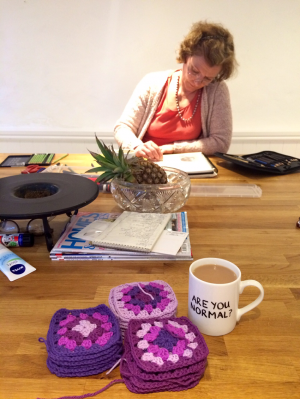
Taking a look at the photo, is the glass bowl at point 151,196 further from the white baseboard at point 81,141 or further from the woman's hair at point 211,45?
the white baseboard at point 81,141

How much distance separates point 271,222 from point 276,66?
1999mm

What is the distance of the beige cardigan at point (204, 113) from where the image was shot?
179cm

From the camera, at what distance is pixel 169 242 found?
83cm

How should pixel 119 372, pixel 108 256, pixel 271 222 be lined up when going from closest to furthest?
pixel 119 372 < pixel 108 256 < pixel 271 222

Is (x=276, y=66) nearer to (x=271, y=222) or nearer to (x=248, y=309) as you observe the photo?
(x=271, y=222)

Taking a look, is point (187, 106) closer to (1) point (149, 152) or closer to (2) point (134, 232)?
(1) point (149, 152)

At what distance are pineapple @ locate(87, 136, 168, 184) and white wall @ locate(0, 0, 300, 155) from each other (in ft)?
5.80

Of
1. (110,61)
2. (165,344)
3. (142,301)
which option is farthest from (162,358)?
(110,61)

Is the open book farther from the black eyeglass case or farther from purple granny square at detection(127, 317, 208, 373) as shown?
purple granny square at detection(127, 317, 208, 373)

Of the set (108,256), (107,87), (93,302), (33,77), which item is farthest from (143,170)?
(33,77)

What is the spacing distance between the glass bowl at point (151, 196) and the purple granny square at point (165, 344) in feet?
1.64

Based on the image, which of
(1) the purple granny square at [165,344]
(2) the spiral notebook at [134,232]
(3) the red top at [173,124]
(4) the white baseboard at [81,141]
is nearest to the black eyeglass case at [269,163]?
(3) the red top at [173,124]

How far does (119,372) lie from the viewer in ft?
1.67

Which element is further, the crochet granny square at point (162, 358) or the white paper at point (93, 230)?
the white paper at point (93, 230)
